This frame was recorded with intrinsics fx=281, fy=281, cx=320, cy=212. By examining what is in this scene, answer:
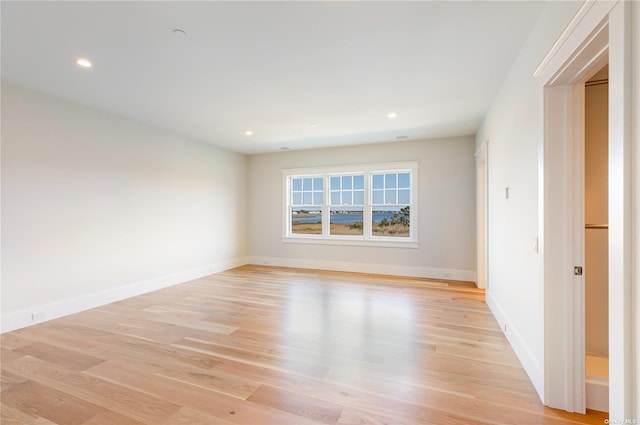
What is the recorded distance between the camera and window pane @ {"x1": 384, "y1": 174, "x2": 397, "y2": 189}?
224 inches

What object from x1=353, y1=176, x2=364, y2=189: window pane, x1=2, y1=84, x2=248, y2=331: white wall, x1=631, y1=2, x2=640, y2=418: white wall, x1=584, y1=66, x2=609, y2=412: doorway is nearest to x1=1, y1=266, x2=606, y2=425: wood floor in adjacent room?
x1=2, y1=84, x2=248, y2=331: white wall

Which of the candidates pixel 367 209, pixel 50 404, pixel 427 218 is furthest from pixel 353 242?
pixel 50 404

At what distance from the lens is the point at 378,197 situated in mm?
5816

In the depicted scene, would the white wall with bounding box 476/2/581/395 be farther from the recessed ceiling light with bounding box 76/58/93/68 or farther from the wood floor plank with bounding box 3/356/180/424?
the recessed ceiling light with bounding box 76/58/93/68

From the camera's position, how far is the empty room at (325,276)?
1718 millimetres

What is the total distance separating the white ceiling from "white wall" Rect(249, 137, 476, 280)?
48.9 inches

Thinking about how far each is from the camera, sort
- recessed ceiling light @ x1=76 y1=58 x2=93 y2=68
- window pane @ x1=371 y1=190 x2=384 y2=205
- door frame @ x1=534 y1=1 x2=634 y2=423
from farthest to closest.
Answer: window pane @ x1=371 y1=190 x2=384 y2=205, recessed ceiling light @ x1=76 y1=58 x2=93 y2=68, door frame @ x1=534 y1=1 x2=634 y2=423

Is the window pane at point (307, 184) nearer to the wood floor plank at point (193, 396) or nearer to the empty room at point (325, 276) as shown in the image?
the empty room at point (325, 276)

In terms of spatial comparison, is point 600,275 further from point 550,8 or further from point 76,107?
point 76,107

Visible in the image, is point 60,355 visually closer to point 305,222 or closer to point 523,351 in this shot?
point 523,351

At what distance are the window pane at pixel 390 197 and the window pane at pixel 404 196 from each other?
0.10 m

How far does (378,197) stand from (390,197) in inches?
9.6

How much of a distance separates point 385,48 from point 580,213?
1.84 metres

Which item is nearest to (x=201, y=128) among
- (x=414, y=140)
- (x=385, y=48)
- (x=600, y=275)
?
(x=385, y=48)
